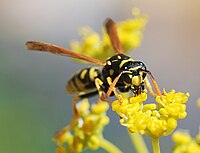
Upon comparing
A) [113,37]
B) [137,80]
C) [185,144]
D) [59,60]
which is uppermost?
[59,60]

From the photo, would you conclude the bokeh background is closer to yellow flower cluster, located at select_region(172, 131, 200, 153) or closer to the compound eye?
the compound eye

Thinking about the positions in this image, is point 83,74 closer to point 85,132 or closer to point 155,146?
point 85,132

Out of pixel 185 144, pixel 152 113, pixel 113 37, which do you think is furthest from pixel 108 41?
pixel 185 144

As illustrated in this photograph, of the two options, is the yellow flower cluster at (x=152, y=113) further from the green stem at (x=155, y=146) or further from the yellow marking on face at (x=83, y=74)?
the yellow marking on face at (x=83, y=74)

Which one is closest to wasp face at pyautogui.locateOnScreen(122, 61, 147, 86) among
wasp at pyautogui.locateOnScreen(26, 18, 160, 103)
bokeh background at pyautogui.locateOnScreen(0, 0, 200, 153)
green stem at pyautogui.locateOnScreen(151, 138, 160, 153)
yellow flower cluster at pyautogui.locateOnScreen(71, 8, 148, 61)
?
wasp at pyautogui.locateOnScreen(26, 18, 160, 103)

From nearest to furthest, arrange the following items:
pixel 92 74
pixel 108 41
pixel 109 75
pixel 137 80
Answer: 1. pixel 137 80
2. pixel 109 75
3. pixel 92 74
4. pixel 108 41

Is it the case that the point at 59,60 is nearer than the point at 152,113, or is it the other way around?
the point at 152,113

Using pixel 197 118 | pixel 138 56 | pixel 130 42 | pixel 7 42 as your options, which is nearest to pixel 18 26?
pixel 7 42
